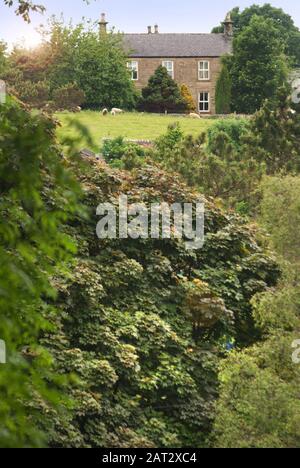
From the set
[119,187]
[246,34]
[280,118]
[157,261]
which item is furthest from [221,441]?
[246,34]

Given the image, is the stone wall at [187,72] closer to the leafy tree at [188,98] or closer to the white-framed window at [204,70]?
the white-framed window at [204,70]

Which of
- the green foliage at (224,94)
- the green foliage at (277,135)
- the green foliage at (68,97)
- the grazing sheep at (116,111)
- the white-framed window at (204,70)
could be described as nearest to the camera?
the green foliage at (277,135)

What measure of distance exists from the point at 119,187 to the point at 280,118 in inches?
697

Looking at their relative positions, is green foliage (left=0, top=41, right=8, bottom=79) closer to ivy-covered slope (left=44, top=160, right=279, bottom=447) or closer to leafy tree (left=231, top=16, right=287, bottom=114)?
leafy tree (left=231, top=16, right=287, bottom=114)

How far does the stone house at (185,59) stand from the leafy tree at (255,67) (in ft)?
13.4

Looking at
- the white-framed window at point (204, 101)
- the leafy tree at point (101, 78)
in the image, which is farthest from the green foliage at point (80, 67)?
the white-framed window at point (204, 101)

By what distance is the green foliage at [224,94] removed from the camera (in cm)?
7188

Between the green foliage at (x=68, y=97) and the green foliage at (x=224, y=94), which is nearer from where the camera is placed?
the green foliage at (x=68, y=97)

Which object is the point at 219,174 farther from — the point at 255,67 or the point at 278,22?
the point at 278,22

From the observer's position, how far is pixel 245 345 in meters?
19.1

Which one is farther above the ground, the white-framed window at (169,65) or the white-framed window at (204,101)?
the white-framed window at (169,65)

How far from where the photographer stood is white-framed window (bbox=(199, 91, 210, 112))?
254 ft

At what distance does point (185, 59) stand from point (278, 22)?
20.5 metres

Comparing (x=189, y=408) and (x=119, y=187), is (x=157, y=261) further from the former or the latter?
(x=189, y=408)
